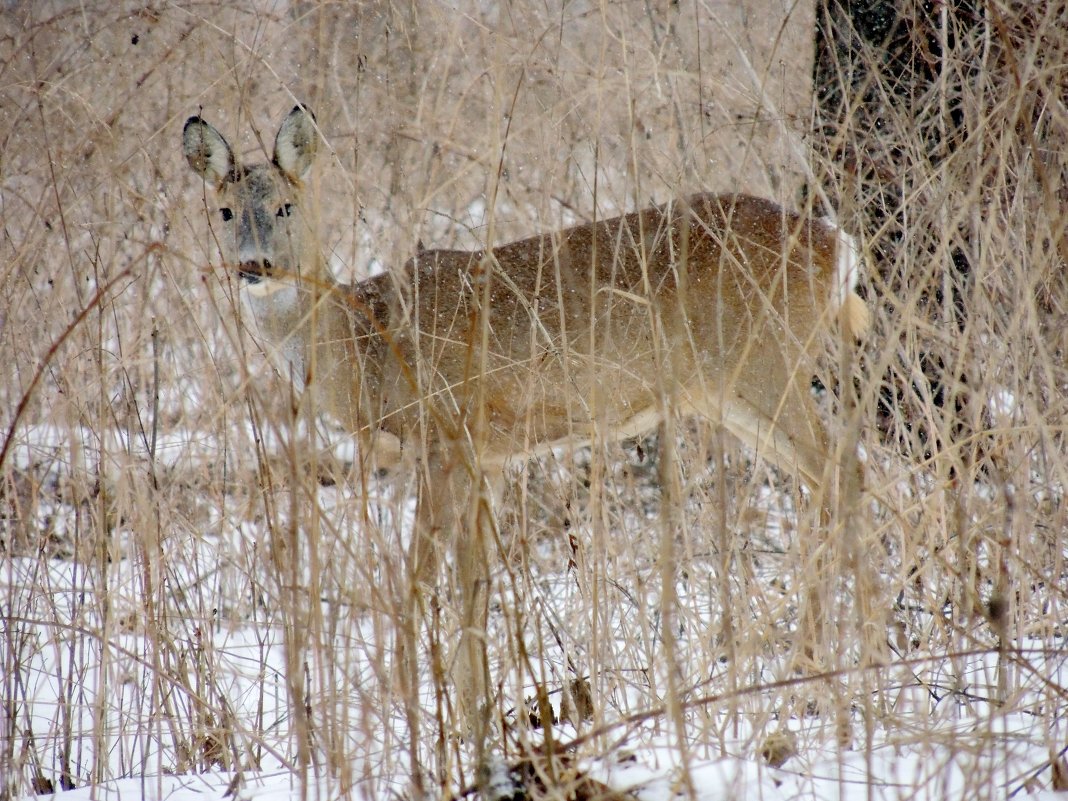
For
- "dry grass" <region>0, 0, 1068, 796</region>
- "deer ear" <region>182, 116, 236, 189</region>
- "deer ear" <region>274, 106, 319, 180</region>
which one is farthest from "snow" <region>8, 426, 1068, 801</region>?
"deer ear" <region>274, 106, 319, 180</region>

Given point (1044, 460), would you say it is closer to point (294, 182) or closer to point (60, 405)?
point (60, 405)

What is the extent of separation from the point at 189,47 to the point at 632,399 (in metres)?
1.81

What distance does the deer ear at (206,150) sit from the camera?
11.6 feet

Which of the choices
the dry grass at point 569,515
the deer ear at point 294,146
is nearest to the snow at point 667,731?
the dry grass at point 569,515

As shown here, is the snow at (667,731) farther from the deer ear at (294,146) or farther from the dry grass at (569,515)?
the deer ear at (294,146)

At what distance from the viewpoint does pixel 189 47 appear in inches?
112

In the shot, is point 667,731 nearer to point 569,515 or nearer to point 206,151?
point 569,515

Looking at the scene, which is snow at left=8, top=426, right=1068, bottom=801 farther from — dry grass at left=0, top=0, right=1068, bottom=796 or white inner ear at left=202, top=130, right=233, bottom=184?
white inner ear at left=202, top=130, right=233, bottom=184

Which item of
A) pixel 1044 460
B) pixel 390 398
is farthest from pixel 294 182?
pixel 1044 460

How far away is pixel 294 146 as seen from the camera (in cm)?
377

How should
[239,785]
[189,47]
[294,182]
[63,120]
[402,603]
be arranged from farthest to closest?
[294,182] → [63,120] → [189,47] → [239,785] → [402,603]

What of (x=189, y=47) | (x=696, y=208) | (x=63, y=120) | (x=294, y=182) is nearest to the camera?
(x=189, y=47)

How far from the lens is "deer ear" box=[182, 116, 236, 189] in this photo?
11.6 feet

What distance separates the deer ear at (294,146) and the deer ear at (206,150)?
0.60 ft
